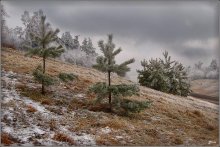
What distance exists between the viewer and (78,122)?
25.4 meters

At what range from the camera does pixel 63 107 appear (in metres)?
28.1

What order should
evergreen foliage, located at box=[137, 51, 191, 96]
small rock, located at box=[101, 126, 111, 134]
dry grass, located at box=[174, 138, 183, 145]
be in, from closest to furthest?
small rock, located at box=[101, 126, 111, 134] → dry grass, located at box=[174, 138, 183, 145] → evergreen foliage, located at box=[137, 51, 191, 96]

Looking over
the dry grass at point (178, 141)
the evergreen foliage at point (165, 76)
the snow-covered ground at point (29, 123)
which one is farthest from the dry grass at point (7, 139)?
the evergreen foliage at point (165, 76)

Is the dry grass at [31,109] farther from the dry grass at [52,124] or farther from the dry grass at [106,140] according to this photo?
the dry grass at [106,140]

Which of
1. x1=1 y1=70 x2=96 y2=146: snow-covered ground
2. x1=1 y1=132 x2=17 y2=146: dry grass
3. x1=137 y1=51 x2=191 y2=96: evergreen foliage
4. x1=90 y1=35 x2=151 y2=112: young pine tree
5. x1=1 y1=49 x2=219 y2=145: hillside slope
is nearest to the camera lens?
x1=1 y1=132 x2=17 y2=146: dry grass

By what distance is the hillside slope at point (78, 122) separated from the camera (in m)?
22.5

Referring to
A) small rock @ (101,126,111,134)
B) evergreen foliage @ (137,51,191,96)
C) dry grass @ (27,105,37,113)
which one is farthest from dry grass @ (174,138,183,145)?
evergreen foliage @ (137,51,191,96)

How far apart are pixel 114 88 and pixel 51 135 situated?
7.10m

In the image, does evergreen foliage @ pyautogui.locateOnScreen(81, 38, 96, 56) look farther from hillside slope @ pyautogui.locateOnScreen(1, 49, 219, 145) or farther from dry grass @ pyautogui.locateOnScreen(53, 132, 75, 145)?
dry grass @ pyautogui.locateOnScreen(53, 132, 75, 145)

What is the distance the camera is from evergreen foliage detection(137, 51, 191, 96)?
6353cm

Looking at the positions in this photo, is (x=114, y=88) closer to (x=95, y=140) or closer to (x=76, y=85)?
(x=95, y=140)

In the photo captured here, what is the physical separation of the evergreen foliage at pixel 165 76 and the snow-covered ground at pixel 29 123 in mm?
38108

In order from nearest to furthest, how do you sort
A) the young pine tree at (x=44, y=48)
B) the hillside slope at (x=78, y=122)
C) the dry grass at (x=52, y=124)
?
the hillside slope at (x=78, y=122)
the dry grass at (x=52, y=124)
the young pine tree at (x=44, y=48)

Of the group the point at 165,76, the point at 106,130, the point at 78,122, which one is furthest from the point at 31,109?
the point at 165,76
